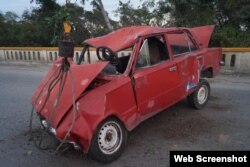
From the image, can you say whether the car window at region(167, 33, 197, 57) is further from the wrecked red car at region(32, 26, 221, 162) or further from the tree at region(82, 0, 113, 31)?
the tree at region(82, 0, 113, 31)

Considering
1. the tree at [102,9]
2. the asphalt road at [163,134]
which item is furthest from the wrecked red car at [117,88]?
the tree at [102,9]

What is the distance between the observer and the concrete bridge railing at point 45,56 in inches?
377

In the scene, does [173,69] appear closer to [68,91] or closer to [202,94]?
[202,94]

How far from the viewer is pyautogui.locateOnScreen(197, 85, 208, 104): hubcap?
6.06 metres

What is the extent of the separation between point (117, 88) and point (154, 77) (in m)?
0.87

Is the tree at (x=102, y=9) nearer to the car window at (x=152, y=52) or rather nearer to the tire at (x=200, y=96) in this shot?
the tire at (x=200, y=96)

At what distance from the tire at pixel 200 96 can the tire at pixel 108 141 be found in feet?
7.15

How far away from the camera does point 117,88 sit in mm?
4105

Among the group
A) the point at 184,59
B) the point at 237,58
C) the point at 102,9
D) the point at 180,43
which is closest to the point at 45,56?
the point at 102,9

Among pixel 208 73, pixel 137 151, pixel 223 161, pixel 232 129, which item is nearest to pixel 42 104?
pixel 137 151

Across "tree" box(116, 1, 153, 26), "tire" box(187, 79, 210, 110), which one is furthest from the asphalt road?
"tree" box(116, 1, 153, 26)

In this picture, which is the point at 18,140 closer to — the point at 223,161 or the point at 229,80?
the point at 223,161

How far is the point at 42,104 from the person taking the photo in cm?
440

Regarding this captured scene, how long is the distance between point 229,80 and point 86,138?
629 centimetres
